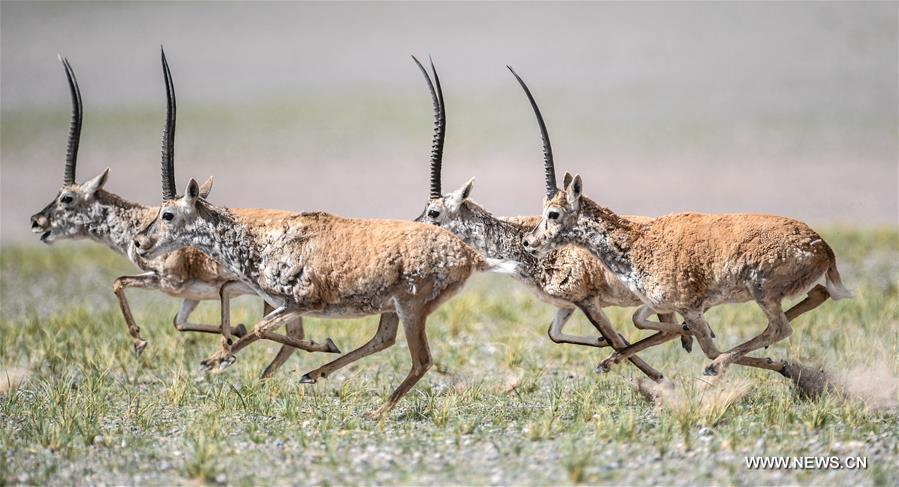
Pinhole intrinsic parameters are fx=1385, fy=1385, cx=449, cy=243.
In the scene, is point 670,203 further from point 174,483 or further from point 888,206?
point 174,483

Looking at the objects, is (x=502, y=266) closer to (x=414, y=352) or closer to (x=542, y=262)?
(x=542, y=262)

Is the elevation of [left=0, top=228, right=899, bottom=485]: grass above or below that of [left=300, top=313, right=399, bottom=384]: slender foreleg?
below

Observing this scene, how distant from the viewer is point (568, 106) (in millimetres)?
52469

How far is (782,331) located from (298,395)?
4.77 meters

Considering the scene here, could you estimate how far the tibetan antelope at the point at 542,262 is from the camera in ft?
47.1

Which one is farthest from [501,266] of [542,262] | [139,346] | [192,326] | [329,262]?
[139,346]

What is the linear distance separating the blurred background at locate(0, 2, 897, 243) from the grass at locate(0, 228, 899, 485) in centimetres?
1976

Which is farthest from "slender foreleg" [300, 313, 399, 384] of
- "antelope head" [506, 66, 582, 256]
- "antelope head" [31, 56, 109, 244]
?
"antelope head" [31, 56, 109, 244]

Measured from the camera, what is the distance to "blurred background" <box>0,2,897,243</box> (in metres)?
42.1

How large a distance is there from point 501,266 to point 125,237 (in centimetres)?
492

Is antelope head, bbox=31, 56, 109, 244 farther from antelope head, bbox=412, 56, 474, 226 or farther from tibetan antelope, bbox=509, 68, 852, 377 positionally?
tibetan antelope, bbox=509, 68, 852, 377

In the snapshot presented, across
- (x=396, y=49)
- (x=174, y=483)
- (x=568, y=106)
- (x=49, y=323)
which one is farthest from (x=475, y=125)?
Result: (x=174, y=483)

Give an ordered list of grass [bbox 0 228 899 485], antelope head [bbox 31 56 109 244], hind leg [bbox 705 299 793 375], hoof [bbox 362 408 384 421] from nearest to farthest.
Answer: grass [bbox 0 228 899 485] → hoof [bbox 362 408 384 421] → hind leg [bbox 705 299 793 375] → antelope head [bbox 31 56 109 244]

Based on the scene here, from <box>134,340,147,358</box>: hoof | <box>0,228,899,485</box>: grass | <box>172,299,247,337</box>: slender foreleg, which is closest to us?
<box>0,228,899,485</box>: grass
